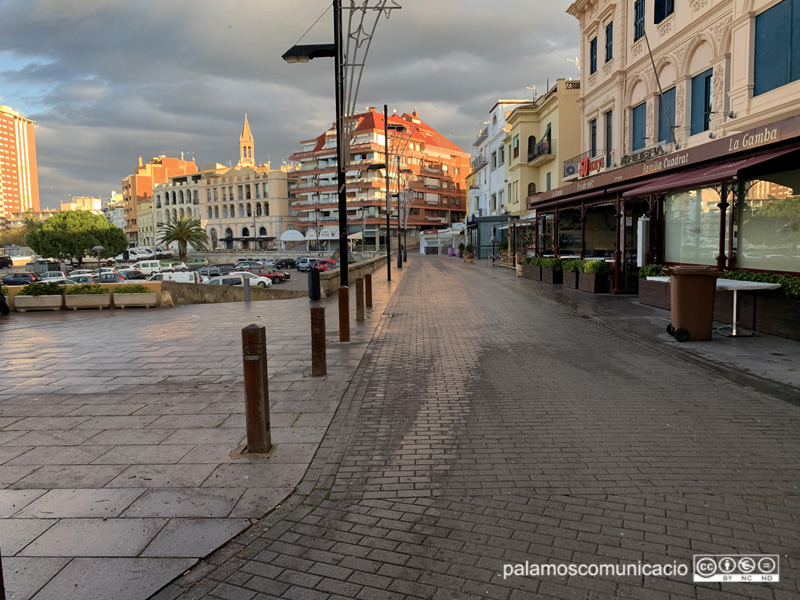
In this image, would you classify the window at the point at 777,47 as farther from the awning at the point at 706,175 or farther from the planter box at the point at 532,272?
the planter box at the point at 532,272

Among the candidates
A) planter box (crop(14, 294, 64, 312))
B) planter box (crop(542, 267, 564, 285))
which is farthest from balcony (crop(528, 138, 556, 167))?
planter box (crop(14, 294, 64, 312))

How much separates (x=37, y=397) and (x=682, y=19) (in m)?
20.6

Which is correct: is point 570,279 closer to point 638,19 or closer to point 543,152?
point 638,19

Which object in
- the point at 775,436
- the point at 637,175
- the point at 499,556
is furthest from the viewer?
the point at 637,175

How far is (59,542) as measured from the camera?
359 cm

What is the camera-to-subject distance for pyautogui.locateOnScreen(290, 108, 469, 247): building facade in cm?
8994

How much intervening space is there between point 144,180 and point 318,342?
155276 millimetres

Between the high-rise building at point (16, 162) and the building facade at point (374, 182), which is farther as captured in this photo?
the high-rise building at point (16, 162)

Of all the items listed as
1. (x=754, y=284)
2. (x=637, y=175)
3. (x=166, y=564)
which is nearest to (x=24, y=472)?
(x=166, y=564)

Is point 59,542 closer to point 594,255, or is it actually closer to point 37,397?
point 37,397

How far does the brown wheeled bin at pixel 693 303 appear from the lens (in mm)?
9828

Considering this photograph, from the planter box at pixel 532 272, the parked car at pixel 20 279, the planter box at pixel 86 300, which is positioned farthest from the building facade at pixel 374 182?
the planter box at pixel 86 300

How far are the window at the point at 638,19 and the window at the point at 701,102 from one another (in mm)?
4838

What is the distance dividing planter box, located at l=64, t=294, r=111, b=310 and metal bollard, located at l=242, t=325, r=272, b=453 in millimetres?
15223
